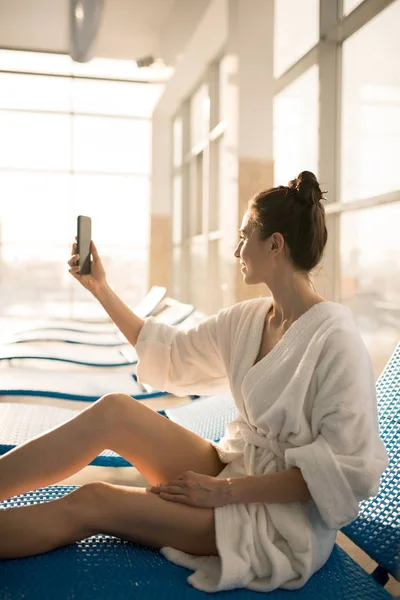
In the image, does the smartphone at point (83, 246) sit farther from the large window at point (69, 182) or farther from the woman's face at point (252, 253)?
the large window at point (69, 182)

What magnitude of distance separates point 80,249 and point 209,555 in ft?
2.83

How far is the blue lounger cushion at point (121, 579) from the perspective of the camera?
1126mm

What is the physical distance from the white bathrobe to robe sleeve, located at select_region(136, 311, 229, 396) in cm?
21

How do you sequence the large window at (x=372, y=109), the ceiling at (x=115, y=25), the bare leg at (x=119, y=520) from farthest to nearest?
the ceiling at (x=115, y=25)
the large window at (x=372, y=109)
the bare leg at (x=119, y=520)

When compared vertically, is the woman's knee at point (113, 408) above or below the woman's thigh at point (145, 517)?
above

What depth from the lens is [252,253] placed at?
1.47 metres

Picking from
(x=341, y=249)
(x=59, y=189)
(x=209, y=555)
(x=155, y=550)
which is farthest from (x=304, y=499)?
(x=59, y=189)

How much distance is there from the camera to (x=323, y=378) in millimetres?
1256

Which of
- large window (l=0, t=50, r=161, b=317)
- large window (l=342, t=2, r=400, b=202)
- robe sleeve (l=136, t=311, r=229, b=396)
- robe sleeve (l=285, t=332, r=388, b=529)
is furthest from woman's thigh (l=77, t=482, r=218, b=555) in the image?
large window (l=0, t=50, r=161, b=317)

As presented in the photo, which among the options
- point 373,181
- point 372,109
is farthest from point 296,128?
point 373,181

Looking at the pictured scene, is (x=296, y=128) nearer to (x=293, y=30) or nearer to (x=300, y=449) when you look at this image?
(x=293, y=30)

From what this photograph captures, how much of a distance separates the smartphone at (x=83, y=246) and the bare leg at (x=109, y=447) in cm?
43

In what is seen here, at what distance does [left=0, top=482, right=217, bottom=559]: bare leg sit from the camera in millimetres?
1229

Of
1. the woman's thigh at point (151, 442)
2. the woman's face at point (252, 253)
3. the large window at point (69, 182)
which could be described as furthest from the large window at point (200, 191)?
the woman's thigh at point (151, 442)
